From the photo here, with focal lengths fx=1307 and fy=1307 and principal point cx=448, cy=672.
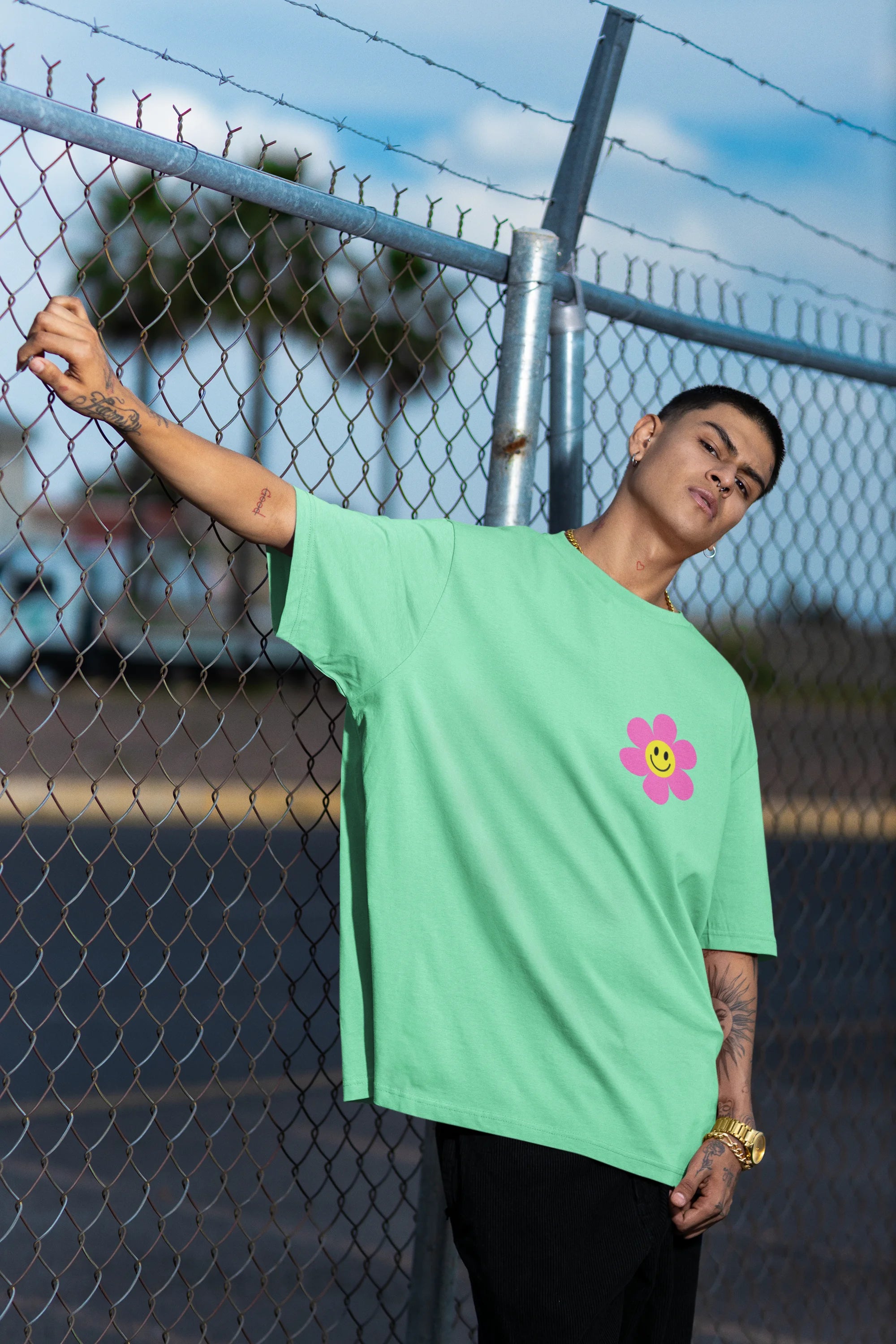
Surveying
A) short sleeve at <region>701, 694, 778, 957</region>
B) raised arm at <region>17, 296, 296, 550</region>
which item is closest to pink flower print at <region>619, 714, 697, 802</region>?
short sleeve at <region>701, 694, 778, 957</region>

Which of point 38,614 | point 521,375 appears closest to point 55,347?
point 521,375

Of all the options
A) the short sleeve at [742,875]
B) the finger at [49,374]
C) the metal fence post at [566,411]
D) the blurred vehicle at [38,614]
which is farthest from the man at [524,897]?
the blurred vehicle at [38,614]

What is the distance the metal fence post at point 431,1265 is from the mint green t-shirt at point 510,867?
0.60 metres

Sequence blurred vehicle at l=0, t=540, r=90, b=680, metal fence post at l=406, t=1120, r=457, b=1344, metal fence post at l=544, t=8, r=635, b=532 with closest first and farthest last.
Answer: metal fence post at l=406, t=1120, r=457, b=1344 < metal fence post at l=544, t=8, r=635, b=532 < blurred vehicle at l=0, t=540, r=90, b=680

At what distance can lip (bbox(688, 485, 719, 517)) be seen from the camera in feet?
6.54

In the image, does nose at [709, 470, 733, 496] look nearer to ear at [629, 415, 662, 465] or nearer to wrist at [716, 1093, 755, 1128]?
ear at [629, 415, 662, 465]

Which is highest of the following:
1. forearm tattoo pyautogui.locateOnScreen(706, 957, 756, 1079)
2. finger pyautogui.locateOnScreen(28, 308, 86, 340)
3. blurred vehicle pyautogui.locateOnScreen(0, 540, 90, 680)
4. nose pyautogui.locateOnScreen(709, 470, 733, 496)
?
finger pyautogui.locateOnScreen(28, 308, 86, 340)

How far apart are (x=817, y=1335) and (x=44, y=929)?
5501 millimetres

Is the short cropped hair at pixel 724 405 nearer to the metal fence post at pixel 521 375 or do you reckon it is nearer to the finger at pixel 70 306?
the metal fence post at pixel 521 375

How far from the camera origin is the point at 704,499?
6.56 ft

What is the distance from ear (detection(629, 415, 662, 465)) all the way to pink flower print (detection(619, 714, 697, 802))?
0.45 meters

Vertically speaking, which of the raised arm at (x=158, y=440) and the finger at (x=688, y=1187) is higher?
the raised arm at (x=158, y=440)

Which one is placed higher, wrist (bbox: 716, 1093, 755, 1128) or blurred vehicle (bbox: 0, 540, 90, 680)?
wrist (bbox: 716, 1093, 755, 1128)

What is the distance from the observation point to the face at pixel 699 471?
1.99 metres
